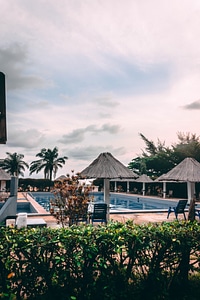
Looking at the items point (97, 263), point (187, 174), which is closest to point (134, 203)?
point (187, 174)

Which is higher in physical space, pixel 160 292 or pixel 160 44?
pixel 160 44

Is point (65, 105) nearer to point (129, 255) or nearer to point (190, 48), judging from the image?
point (190, 48)

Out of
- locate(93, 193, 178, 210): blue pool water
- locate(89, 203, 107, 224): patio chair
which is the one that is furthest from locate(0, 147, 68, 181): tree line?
locate(89, 203, 107, 224): patio chair

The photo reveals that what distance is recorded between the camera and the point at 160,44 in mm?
8930

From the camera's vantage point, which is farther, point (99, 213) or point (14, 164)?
point (14, 164)

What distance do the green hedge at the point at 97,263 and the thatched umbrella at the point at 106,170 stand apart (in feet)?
23.4

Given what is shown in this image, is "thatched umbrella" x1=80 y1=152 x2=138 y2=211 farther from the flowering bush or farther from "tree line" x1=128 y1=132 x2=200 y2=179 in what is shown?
"tree line" x1=128 y1=132 x2=200 y2=179

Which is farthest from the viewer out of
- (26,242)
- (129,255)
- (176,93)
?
(176,93)

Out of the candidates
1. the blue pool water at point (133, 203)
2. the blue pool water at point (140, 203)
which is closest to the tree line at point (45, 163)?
the blue pool water at point (133, 203)

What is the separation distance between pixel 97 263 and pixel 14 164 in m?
52.8

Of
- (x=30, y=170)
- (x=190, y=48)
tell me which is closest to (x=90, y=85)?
(x=190, y=48)

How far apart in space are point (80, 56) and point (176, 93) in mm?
4609

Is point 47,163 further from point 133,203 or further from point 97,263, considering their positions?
point 97,263

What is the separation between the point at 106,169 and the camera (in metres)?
11.4
